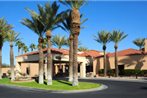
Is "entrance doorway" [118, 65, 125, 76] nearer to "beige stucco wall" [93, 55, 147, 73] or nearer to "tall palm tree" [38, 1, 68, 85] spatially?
"beige stucco wall" [93, 55, 147, 73]

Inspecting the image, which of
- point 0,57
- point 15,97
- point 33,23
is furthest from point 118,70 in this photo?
point 15,97

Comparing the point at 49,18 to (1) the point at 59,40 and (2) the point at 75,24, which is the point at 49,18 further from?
(1) the point at 59,40

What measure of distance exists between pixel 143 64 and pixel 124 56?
5.07 m

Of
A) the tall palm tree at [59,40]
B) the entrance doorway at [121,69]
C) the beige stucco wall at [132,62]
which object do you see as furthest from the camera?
the tall palm tree at [59,40]

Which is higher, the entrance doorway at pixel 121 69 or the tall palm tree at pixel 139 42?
the tall palm tree at pixel 139 42

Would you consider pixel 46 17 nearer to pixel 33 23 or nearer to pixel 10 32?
pixel 33 23

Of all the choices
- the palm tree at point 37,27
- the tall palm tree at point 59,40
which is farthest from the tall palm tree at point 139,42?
the palm tree at point 37,27

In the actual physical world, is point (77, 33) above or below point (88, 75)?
above

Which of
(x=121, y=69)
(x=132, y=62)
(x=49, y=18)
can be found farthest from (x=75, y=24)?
(x=121, y=69)

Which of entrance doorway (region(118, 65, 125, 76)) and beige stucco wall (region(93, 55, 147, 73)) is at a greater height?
beige stucco wall (region(93, 55, 147, 73))

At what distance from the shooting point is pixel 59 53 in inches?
2218

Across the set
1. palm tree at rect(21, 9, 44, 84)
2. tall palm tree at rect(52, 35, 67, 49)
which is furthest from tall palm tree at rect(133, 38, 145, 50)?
palm tree at rect(21, 9, 44, 84)

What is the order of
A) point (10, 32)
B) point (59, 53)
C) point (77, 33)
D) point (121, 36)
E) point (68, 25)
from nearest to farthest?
point (77, 33) → point (68, 25) → point (10, 32) → point (59, 53) → point (121, 36)

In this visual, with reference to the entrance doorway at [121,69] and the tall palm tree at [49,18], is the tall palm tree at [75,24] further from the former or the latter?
the entrance doorway at [121,69]
